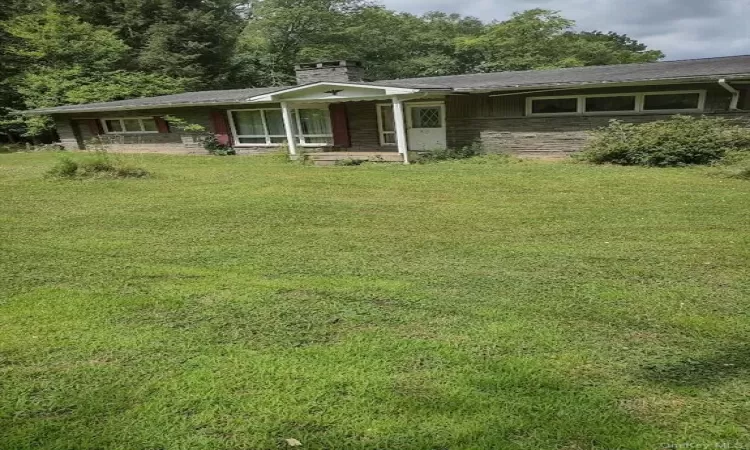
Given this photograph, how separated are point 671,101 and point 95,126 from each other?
22.7 meters

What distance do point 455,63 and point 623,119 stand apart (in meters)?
28.4

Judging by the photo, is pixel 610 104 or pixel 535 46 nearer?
pixel 610 104

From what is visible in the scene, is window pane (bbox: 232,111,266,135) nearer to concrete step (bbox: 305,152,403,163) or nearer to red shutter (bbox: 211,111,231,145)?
red shutter (bbox: 211,111,231,145)

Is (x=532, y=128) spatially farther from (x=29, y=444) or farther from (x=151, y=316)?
(x=29, y=444)

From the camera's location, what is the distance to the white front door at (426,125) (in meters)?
→ 15.1

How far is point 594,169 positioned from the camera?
1077 centimetres

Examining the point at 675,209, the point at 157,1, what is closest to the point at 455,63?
the point at 157,1

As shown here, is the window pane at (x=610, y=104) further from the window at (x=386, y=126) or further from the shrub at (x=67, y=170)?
the shrub at (x=67, y=170)

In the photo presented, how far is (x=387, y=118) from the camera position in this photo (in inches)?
647

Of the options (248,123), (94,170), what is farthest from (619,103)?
(94,170)

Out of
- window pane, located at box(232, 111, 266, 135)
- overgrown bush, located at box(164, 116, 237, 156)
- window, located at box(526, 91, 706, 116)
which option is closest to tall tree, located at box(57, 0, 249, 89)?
overgrown bush, located at box(164, 116, 237, 156)

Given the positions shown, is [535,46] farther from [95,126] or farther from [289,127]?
[95,126]

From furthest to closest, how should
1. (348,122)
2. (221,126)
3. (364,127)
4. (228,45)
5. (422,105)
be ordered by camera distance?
1. (228,45)
2. (221,126)
3. (348,122)
4. (364,127)
5. (422,105)

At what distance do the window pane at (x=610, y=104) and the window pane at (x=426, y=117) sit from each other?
14.8 ft
